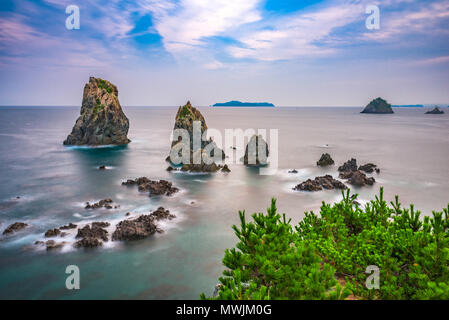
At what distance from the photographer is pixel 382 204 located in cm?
1163

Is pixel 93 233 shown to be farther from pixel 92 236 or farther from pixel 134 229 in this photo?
pixel 134 229

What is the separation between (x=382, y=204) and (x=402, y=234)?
9.53 ft

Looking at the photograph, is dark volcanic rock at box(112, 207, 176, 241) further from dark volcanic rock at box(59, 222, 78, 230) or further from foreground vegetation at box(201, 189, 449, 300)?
foreground vegetation at box(201, 189, 449, 300)

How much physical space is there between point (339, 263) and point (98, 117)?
70.1m

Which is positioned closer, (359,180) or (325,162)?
(359,180)

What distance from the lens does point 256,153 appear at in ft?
170

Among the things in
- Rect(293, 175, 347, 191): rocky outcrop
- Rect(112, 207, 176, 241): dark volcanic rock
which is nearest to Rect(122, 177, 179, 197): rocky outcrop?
Rect(112, 207, 176, 241): dark volcanic rock

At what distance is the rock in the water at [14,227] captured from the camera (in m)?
23.4

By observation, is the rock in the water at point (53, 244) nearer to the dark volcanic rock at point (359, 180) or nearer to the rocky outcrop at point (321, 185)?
the rocky outcrop at point (321, 185)

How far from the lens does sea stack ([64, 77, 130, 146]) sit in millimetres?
68562

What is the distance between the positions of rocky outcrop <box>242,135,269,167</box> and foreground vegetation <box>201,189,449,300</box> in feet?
134

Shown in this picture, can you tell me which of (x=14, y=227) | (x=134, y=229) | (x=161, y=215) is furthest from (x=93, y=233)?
(x=14, y=227)

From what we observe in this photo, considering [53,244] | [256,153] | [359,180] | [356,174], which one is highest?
[256,153]
